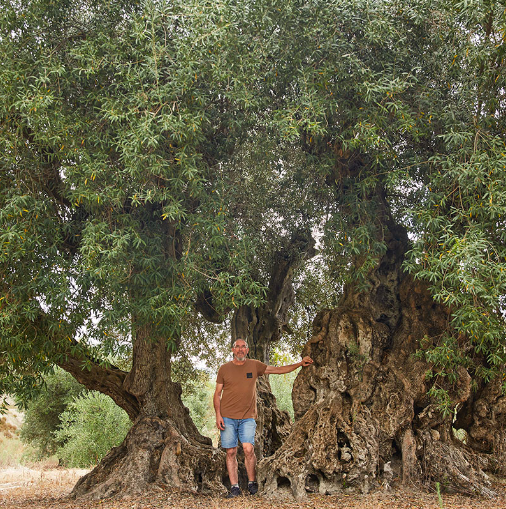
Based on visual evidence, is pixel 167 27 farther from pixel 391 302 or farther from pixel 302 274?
pixel 302 274

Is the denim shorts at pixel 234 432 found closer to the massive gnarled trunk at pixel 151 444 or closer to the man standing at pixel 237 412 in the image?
the man standing at pixel 237 412

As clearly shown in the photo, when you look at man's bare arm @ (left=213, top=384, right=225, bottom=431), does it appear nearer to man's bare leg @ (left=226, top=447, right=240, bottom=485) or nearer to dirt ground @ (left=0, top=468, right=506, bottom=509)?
man's bare leg @ (left=226, top=447, right=240, bottom=485)

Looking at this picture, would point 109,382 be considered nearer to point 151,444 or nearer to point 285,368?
point 151,444

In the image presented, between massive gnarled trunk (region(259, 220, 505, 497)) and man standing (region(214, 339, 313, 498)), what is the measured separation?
414mm

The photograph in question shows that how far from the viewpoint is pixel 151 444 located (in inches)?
320

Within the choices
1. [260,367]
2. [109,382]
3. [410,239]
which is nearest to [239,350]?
[260,367]

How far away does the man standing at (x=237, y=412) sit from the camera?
727 centimetres

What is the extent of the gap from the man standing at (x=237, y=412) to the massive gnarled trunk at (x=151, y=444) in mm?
761

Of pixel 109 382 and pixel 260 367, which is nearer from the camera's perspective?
pixel 260 367

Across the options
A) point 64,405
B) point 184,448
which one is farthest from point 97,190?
point 64,405

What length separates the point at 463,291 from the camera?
6250mm

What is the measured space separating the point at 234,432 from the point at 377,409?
215 cm

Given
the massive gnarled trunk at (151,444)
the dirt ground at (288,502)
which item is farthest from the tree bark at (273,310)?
the dirt ground at (288,502)

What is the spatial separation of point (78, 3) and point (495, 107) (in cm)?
595
